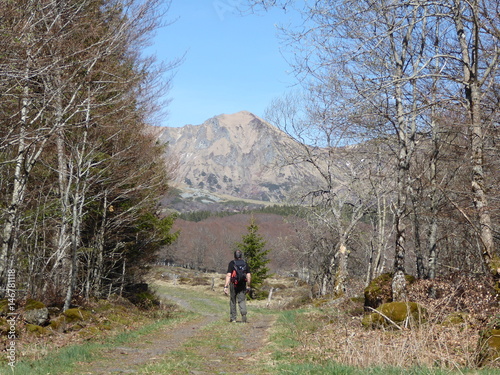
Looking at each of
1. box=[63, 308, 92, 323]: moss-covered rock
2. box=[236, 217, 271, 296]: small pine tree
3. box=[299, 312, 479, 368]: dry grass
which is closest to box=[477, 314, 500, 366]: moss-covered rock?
box=[299, 312, 479, 368]: dry grass

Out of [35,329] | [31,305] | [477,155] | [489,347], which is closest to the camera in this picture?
[489,347]

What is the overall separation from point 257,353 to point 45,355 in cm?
348

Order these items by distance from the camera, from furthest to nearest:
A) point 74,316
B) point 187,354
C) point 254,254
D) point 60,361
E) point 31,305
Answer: point 254,254, point 74,316, point 31,305, point 187,354, point 60,361

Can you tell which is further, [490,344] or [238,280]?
[238,280]

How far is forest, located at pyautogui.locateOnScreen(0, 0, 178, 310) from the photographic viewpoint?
6.86 meters

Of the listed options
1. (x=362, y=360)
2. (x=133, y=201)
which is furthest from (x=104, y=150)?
(x=362, y=360)

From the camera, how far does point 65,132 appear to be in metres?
12.7

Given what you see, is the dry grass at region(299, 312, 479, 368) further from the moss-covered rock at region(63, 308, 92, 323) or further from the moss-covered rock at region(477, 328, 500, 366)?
the moss-covered rock at region(63, 308, 92, 323)

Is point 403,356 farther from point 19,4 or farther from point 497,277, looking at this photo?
point 19,4

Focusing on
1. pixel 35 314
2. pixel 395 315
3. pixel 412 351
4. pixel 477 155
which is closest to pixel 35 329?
pixel 35 314

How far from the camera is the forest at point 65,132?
6863mm

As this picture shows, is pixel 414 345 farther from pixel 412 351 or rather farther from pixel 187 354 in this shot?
pixel 187 354

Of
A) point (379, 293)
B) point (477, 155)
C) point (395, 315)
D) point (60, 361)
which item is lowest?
point (60, 361)

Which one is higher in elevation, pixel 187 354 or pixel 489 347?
pixel 489 347
